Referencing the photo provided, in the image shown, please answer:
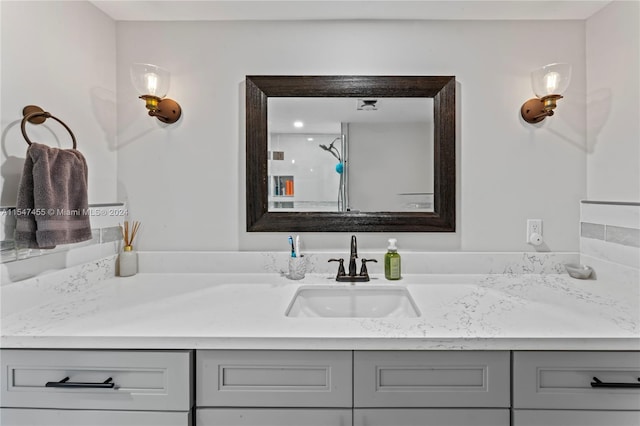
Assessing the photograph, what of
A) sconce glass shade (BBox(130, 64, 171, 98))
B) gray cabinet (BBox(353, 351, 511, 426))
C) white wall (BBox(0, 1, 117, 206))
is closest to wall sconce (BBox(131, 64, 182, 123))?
sconce glass shade (BBox(130, 64, 171, 98))

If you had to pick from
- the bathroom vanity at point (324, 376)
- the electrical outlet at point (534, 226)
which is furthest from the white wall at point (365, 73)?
the bathroom vanity at point (324, 376)

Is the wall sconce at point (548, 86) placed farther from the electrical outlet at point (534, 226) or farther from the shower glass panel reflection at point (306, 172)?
the shower glass panel reflection at point (306, 172)

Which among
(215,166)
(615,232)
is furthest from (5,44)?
(615,232)

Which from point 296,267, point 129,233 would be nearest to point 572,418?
point 296,267

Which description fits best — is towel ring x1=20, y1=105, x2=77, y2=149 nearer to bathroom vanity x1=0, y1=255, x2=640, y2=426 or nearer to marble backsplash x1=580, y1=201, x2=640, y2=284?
bathroom vanity x1=0, y1=255, x2=640, y2=426

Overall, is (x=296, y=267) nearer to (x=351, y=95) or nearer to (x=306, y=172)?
(x=306, y=172)

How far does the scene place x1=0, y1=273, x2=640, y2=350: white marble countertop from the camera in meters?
0.90

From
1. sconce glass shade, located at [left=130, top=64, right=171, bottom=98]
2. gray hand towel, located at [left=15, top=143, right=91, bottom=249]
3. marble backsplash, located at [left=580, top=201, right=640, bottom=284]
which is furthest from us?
sconce glass shade, located at [left=130, top=64, right=171, bottom=98]

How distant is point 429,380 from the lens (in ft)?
3.00

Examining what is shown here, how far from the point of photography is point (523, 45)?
153 centimetres

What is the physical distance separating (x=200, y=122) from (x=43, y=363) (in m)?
1.08

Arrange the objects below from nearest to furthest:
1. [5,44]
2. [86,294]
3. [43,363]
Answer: [43,363] < [5,44] < [86,294]

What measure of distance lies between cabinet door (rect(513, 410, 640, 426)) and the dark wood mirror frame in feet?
2.60

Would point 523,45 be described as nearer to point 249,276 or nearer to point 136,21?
point 249,276
